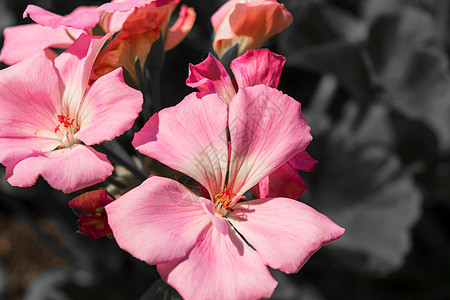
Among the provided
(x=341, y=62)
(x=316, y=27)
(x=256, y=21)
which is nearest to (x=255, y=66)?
(x=256, y=21)

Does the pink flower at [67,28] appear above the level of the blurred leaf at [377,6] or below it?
above

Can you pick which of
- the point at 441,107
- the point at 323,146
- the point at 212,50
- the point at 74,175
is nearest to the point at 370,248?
the point at 323,146

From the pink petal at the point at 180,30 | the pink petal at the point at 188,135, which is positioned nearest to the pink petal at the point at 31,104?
the pink petal at the point at 188,135

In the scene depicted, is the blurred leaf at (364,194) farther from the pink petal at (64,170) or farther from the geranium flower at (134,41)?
the pink petal at (64,170)

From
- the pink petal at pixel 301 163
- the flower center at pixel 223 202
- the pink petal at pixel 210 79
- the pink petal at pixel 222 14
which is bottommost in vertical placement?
the flower center at pixel 223 202

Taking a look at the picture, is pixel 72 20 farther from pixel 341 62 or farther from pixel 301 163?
pixel 341 62

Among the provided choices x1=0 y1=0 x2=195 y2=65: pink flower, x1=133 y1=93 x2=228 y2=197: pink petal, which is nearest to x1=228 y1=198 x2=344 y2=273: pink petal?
x1=133 y1=93 x2=228 y2=197: pink petal
